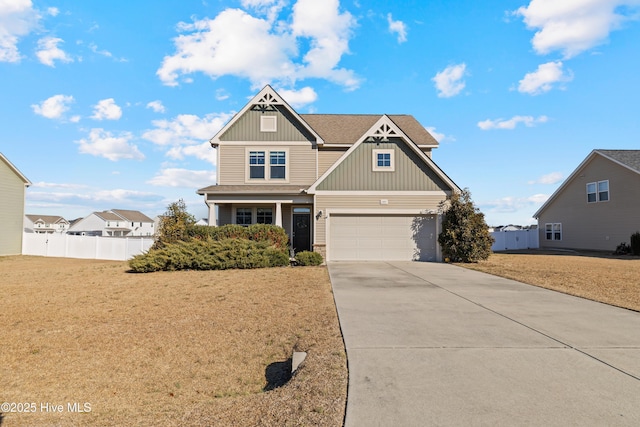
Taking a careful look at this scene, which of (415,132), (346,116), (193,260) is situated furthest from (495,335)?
(346,116)

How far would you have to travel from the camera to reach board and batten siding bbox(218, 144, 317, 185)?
20.2m

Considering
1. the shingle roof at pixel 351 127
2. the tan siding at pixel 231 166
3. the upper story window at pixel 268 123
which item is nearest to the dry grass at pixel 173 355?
the tan siding at pixel 231 166

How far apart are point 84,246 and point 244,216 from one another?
42.1 ft

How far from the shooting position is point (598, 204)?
2659 cm

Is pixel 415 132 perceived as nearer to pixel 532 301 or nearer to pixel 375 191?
pixel 375 191

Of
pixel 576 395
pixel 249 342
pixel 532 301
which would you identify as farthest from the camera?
pixel 532 301

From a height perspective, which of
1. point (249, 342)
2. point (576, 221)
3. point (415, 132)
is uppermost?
point (415, 132)

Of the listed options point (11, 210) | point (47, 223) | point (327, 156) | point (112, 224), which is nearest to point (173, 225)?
point (327, 156)

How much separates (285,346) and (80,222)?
264ft

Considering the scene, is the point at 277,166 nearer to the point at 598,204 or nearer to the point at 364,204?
the point at 364,204

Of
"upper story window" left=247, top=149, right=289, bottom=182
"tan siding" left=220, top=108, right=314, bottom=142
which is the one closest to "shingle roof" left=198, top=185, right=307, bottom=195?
"upper story window" left=247, top=149, right=289, bottom=182

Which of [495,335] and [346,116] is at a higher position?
[346,116]

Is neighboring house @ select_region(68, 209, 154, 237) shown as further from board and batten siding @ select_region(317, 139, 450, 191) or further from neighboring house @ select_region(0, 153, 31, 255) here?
board and batten siding @ select_region(317, 139, 450, 191)

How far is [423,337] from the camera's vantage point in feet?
19.0
